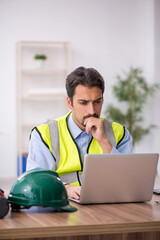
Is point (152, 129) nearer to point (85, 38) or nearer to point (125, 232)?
point (85, 38)

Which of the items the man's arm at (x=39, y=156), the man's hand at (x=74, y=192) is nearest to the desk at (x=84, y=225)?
the man's hand at (x=74, y=192)

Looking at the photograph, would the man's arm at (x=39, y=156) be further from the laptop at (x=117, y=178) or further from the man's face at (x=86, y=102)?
the laptop at (x=117, y=178)

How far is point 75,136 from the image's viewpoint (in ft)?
7.59

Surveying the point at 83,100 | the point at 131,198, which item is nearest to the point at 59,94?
the point at 83,100

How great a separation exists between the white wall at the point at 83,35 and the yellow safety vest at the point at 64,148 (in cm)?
511

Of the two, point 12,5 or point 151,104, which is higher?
point 12,5

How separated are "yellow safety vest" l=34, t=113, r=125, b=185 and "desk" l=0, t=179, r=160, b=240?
555mm

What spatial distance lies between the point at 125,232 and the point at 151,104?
256 inches

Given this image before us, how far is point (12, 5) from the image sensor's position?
7.31m

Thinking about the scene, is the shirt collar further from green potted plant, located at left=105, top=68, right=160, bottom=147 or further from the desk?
green potted plant, located at left=105, top=68, right=160, bottom=147

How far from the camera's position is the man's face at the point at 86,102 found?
88.4 inches

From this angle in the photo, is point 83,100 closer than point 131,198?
No

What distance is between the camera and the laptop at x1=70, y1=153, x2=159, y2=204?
1.73m

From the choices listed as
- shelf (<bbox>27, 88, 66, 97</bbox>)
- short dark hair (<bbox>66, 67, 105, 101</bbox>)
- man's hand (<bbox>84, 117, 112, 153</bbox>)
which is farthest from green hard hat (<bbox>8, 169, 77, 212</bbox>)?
shelf (<bbox>27, 88, 66, 97</bbox>)
